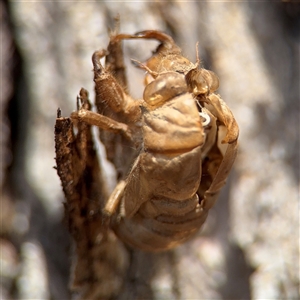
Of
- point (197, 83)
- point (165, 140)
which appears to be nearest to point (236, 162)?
point (197, 83)

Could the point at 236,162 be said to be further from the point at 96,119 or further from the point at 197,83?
the point at 96,119

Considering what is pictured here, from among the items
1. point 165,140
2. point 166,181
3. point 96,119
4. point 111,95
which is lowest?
point 166,181

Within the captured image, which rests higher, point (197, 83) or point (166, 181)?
point (197, 83)

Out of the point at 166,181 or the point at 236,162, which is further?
the point at 236,162

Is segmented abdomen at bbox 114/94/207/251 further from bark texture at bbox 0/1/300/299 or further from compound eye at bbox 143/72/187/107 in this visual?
bark texture at bbox 0/1/300/299

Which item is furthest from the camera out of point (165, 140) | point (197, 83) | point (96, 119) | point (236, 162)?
point (236, 162)

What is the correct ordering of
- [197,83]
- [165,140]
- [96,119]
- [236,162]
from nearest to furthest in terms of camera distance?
[165,140] < [197,83] < [96,119] < [236,162]

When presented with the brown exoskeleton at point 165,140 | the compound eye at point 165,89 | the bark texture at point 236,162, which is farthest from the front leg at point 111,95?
the bark texture at point 236,162
